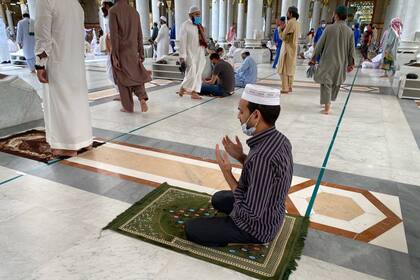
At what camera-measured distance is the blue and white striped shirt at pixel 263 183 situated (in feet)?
4.98

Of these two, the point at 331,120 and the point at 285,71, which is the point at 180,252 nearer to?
the point at 331,120

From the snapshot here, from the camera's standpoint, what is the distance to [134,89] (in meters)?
4.62

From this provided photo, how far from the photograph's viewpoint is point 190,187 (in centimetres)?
254

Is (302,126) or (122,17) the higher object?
(122,17)

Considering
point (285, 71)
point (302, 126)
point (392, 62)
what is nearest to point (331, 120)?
point (302, 126)

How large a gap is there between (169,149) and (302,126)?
6.00 ft

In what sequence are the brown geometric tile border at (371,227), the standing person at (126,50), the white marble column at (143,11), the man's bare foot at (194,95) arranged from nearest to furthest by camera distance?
the brown geometric tile border at (371,227) → the standing person at (126,50) → the man's bare foot at (194,95) → the white marble column at (143,11)

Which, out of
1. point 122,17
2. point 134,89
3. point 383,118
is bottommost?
point 383,118

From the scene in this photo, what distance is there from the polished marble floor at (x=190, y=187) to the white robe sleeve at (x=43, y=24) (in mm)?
995

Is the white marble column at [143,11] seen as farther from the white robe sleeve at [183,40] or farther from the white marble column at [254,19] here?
the white robe sleeve at [183,40]

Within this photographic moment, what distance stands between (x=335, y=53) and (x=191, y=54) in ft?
7.58

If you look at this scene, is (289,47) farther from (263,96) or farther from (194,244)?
(194,244)

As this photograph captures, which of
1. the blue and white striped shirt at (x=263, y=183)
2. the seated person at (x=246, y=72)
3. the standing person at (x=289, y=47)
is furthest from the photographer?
the seated person at (x=246, y=72)

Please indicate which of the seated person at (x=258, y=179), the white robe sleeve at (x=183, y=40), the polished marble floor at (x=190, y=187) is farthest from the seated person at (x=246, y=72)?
the seated person at (x=258, y=179)
